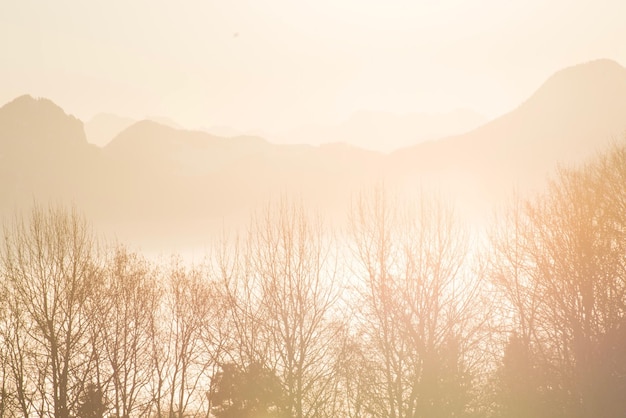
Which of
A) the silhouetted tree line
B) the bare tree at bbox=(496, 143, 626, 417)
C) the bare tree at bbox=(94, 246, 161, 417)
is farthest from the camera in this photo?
the bare tree at bbox=(94, 246, 161, 417)

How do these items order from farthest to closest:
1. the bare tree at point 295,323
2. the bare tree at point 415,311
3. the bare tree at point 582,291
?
the bare tree at point 582,291 → the bare tree at point 415,311 → the bare tree at point 295,323

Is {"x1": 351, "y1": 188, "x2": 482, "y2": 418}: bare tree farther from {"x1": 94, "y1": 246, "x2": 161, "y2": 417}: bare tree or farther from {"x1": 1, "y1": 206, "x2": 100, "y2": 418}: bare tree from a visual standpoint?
{"x1": 1, "y1": 206, "x2": 100, "y2": 418}: bare tree

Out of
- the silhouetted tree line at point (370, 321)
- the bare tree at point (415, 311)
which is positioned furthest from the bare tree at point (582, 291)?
the bare tree at point (415, 311)

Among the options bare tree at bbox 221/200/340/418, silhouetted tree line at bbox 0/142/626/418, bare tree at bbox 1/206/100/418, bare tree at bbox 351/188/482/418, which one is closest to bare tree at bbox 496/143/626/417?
silhouetted tree line at bbox 0/142/626/418

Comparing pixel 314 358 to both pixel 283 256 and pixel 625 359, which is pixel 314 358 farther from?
pixel 625 359

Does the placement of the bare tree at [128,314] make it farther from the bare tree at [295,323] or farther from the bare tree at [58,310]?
the bare tree at [295,323]

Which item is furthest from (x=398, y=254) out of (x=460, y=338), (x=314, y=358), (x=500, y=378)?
(x=500, y=378)

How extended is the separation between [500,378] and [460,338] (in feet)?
18.5

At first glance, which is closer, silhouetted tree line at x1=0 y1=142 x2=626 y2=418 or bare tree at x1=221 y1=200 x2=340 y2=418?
bare tree at x1=221 y1=200 x2=340 y2=418

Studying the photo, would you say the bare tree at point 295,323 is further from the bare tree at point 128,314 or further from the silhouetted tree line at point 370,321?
the bare tree at point 128,314

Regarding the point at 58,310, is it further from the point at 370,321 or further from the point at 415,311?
the point at 415,311

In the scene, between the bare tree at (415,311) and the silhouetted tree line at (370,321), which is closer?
the silhouetted tree line at (370,321)

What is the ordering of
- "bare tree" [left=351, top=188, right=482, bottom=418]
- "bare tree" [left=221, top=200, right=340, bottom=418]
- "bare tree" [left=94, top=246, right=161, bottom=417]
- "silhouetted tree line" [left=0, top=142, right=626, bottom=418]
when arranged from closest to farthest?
"bare tree" [left=221, top=200, right=340, bottom=418], "silhouetted tree line" [left=0, top=142, right=626, bottom=418], "bare tree" [left=351, top=188, right=482, bottom=418], "bare tree" [left=94, top=246, right=161, bottom=417]

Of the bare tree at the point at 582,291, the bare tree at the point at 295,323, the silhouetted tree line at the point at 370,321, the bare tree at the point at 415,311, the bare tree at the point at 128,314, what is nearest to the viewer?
the bare tree at the point at 295,323
